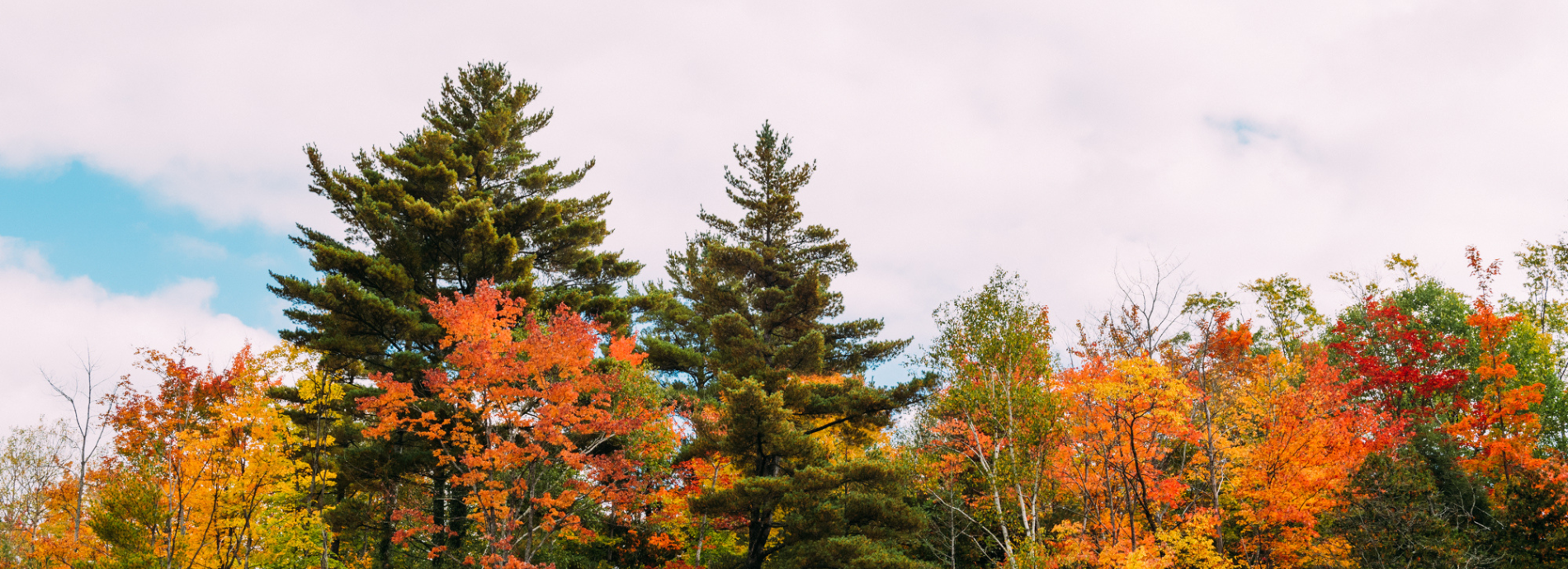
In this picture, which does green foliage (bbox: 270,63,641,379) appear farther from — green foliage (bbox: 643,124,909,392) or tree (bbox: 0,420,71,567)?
tree (bbox: 0,420,71,567)

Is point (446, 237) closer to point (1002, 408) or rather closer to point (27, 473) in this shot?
point (1002, 408)

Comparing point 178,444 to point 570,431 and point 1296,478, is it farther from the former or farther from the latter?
point 1296,478

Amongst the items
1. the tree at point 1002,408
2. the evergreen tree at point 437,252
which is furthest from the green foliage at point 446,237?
the tree at point 1002,408

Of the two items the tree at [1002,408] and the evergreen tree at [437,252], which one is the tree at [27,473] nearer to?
the evergreen tree at [437,252]

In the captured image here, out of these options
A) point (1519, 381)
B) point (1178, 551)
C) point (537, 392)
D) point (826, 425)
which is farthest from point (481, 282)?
point (1519, 381)

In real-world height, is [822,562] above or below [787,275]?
below

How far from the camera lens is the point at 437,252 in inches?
739

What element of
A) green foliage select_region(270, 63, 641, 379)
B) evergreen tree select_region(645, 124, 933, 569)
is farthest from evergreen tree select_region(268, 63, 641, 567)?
evergreen tree select_region(645, 124, 933, 569)

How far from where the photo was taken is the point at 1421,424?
19.0 meters

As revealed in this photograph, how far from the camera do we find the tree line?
46.1ft

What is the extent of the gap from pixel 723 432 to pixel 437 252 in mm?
8962

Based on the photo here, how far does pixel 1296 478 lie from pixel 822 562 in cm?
986

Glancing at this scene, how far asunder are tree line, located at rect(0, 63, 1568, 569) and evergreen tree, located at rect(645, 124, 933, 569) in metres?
0.09

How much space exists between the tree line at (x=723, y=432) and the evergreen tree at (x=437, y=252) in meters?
0.09
